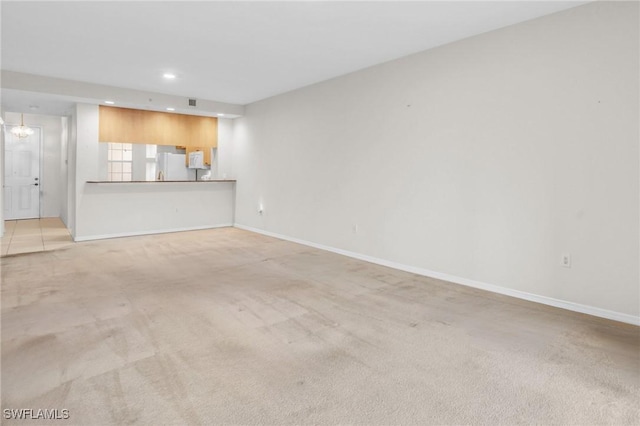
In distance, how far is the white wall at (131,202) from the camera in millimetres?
6156

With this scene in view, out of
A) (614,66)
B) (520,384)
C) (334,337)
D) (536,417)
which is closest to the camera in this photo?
(536,417)

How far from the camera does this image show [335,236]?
545cm

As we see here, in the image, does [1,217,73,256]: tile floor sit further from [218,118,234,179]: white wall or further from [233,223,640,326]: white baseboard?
[233,223,640,326]: white baseboard

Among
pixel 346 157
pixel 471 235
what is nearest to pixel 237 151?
pixel 346 157

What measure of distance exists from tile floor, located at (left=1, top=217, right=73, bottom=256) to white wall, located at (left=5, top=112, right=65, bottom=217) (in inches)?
23.4

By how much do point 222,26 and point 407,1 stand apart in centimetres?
166

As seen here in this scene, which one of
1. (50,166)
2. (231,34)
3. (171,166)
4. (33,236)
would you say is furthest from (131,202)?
(231,34)

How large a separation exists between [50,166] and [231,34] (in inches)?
303

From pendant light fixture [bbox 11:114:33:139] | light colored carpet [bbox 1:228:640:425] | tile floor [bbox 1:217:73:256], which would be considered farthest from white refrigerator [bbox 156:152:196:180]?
light colored carpet [bbox 1:228:640:425]

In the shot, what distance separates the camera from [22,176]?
876 cm

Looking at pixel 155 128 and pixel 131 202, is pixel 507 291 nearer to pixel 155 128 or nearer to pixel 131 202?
pixel 131 202

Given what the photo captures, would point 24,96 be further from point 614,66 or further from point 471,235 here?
point 614,66

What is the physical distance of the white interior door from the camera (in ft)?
28.1

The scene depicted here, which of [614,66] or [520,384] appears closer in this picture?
[520,384]
